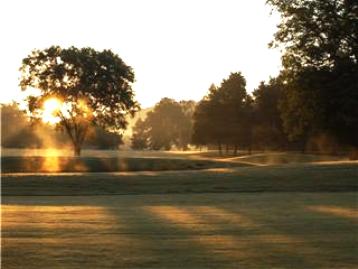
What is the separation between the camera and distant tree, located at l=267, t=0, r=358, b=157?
41844 mm

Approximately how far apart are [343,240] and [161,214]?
525 cm

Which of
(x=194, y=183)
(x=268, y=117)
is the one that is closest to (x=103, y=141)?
(x=268, y=117)

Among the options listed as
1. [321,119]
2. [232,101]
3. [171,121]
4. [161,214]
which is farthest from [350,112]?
[171,121]

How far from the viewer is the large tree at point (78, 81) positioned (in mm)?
68000

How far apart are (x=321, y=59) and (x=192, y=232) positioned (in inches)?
1281

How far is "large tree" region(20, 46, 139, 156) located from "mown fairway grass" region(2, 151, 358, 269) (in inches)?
1735

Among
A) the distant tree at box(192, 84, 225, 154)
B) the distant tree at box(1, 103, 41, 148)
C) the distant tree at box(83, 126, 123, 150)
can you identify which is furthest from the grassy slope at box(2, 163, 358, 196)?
the distant tree at box(83, 126, 123, 150)

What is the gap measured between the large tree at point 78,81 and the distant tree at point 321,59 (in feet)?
88.7

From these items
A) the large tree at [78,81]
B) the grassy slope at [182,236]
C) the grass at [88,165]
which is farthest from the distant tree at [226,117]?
the grassy slope at [182,236]

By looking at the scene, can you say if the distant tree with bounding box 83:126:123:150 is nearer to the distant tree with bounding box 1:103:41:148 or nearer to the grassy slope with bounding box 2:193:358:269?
the distant tree with bounding box 1:103:41:148

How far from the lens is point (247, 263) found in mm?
9781

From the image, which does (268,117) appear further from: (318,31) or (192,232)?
Answer: (192,232)

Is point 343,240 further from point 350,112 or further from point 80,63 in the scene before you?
point 80,63

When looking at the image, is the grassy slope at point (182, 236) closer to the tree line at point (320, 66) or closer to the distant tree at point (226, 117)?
the tree line at point (320, 66)
